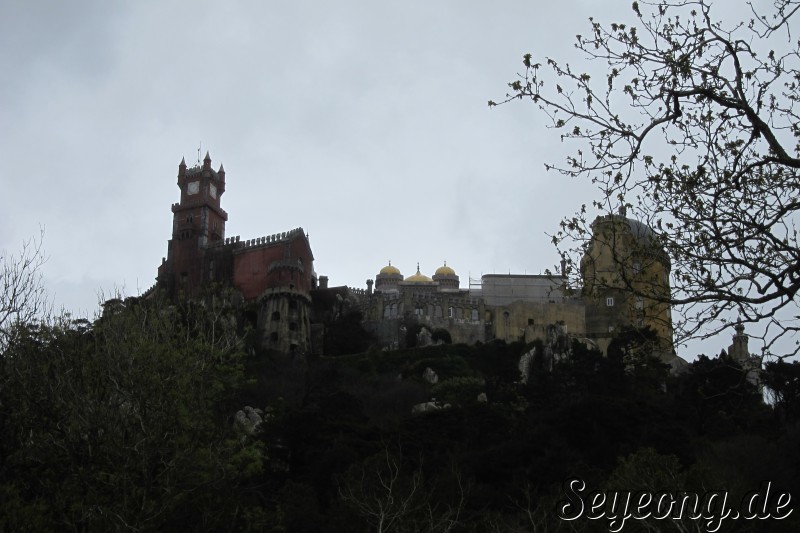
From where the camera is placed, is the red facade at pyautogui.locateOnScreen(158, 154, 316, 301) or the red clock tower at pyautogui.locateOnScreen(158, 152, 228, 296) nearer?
the red facade at pyautogui.locateOnScreen(158, 154, 316, 301)

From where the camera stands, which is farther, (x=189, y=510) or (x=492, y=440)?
(x=492, y=440)

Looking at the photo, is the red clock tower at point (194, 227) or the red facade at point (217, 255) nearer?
the red facade at point (217, 255)

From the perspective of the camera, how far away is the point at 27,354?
18.9 m

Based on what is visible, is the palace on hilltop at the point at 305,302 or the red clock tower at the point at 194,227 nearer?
the palace on hilltop at the point at 305,302

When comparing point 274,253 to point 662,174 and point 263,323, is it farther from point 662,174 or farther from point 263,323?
point 662,174

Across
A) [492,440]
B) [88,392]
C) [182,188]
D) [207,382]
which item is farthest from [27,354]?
[182,188]

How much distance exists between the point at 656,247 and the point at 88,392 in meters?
11.9

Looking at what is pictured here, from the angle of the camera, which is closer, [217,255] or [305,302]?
[305,302]

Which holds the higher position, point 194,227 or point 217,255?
point 194,227

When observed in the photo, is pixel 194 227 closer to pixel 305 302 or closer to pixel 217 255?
pixel 217 255

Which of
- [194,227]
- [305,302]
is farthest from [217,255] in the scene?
[305,302]

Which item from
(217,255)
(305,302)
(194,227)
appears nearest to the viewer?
(305,302)

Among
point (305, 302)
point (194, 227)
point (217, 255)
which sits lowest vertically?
point (305, 302)

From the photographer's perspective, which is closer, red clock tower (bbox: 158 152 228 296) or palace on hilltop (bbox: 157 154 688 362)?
palace on hilltop (bbox: 157 154 688 362)
